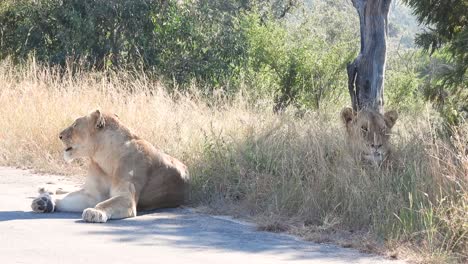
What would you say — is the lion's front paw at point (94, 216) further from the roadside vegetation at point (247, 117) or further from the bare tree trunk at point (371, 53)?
the bare tree trunk at point (371, 53)

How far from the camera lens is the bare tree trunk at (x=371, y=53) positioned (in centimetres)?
1422

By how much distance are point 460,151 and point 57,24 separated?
12.2 meters

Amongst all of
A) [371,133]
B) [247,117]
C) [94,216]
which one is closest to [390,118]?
[371,133]

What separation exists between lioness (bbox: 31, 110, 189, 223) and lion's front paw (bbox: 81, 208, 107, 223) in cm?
24

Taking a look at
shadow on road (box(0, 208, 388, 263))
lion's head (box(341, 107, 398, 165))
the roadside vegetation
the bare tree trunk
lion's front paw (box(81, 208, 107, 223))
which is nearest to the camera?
A: shadow on road (box(0, 208, 388, 263))

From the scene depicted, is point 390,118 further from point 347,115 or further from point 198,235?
point 198,235

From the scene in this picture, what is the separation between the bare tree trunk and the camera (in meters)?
14.2

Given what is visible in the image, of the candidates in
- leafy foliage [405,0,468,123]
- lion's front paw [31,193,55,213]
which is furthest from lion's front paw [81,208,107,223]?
leafy foliage [405,0,468,123]

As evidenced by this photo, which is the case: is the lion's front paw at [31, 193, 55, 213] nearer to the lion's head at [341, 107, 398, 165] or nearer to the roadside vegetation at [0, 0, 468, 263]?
the roadside vegetation at [0, 0, 468, 263]

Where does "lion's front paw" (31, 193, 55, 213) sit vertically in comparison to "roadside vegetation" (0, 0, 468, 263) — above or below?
below

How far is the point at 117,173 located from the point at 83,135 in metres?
0.64

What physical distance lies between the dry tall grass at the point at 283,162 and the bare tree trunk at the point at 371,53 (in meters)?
1.26

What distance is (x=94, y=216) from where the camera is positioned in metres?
8.49

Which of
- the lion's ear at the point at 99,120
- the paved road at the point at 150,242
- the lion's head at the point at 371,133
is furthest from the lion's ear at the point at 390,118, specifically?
the lion's ear at the point at 99,120
